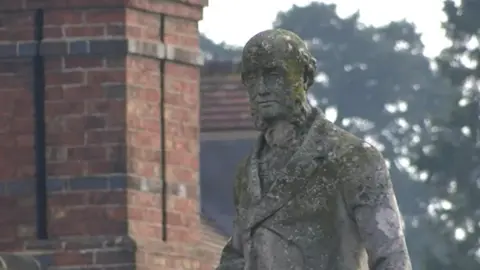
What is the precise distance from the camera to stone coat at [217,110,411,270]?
10.2 m

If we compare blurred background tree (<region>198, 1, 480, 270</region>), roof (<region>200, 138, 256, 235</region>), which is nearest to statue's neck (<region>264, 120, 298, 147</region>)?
roof (<region>200, 138, 256, 235</region>)

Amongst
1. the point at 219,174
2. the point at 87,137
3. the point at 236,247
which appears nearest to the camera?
the point at 236,247

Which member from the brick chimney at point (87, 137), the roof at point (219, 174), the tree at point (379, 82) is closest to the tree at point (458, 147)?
the tree at point (379, 82)

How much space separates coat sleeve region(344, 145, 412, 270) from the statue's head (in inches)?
11.1

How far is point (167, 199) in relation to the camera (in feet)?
63.3

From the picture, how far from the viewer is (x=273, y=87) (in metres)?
10.3

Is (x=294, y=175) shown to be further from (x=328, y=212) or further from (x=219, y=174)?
(x=219, y=174)

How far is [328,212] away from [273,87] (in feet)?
1.58

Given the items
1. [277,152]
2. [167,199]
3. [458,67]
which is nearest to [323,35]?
[458,67]

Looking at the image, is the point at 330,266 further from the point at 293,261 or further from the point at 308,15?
the point at 308,15

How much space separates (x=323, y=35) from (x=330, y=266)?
59.4 meters

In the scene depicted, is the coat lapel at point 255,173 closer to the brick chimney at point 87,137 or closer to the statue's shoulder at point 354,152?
the statue's shoulder at point 354,152

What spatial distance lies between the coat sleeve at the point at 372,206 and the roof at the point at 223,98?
15.2 meters

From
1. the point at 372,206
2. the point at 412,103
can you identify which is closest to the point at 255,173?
the point at 372,206
